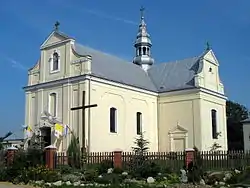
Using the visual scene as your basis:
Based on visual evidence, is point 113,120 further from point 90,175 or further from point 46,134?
point 90,175

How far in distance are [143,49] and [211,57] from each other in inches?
328

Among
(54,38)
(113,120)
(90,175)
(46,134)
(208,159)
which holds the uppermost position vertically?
(54,38)

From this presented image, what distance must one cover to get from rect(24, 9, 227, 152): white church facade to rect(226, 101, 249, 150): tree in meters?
12.5

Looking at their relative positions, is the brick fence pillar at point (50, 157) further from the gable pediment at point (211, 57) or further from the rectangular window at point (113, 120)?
the gable pediment at point (211, 57)

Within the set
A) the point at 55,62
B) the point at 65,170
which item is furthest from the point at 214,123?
the point at 65,170

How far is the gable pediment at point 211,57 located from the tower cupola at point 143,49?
6.95 m

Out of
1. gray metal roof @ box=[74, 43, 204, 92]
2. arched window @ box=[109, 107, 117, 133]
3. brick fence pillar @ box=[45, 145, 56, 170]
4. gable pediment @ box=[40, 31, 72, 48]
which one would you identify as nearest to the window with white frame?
gable pediment @ box=[40, 31, 72, 48]

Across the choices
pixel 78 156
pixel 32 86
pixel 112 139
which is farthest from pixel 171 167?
pixel 32 86

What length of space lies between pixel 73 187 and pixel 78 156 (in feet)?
25.2

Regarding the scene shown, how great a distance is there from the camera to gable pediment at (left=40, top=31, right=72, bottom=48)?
30.9m

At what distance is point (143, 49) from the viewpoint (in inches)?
1651

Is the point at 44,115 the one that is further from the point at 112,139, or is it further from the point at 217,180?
the point at 217,180

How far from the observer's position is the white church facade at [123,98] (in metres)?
29.1

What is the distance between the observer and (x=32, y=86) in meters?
32.4
